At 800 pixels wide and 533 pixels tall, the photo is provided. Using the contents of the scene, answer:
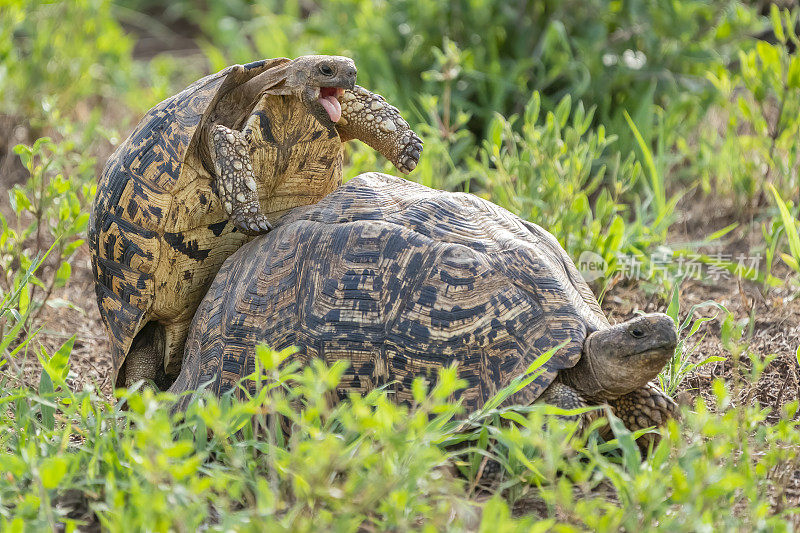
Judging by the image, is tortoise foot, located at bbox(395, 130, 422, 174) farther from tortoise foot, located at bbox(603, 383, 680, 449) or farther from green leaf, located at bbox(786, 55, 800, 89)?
green leaf, located at bbox(786, 55, 800, 89)

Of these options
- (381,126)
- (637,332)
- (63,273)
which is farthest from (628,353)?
(63,273)

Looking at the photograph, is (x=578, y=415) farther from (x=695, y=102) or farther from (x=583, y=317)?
(x=695, y=102)

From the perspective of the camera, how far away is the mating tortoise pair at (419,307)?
2.34m

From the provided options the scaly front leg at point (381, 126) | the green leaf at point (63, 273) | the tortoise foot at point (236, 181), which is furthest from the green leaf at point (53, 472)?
the scaly front leg at point (381, 126)

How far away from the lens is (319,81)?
2.62 m

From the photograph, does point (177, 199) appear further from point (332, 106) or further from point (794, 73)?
point (794, 73)

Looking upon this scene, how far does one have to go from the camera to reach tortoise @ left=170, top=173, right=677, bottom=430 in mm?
2334

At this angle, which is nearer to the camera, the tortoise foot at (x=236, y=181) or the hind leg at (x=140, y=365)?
the tortoise foot at (x=236, y=181)

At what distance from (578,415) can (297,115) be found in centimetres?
124

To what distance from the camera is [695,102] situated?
15.6 ft

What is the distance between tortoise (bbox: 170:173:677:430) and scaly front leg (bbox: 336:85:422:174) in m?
0.17

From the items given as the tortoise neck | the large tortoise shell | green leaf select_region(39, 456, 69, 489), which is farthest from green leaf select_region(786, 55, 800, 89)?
green leaf select_region(39, 456, 69, 489)

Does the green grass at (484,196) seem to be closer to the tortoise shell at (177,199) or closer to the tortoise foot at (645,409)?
the tortoise foot at (645,409)

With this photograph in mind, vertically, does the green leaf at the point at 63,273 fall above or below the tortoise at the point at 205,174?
below
